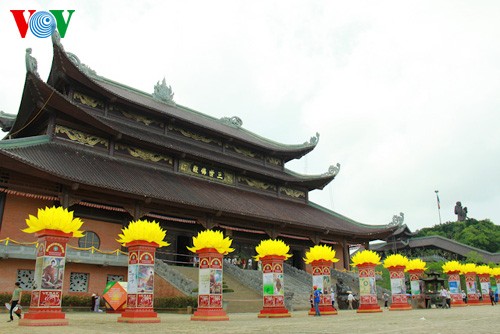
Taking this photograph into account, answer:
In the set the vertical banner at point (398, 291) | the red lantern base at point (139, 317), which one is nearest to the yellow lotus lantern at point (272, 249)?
the red lantern base at point (139, 317)

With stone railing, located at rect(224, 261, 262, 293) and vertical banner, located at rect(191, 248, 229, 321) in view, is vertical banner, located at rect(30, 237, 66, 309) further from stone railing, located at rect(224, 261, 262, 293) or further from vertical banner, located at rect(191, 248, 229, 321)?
stone railing, located at rect(224, 261, 262, 293)

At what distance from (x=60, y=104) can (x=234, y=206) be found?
10587mm

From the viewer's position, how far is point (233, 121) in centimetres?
3719

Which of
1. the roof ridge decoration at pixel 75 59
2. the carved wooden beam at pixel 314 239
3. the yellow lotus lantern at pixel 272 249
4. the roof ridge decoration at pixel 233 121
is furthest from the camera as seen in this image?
the roof ridge decoration at pixel 233 121

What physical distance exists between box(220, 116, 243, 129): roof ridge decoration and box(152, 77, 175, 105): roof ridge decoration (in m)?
5.48

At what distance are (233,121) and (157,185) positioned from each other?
52.1ft

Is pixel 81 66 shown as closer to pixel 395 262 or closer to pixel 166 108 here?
pixel 166 108

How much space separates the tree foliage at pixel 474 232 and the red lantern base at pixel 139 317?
204 feet

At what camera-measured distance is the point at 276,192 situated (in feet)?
106

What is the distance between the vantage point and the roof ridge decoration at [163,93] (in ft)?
105

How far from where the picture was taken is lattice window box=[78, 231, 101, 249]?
19.7 meters

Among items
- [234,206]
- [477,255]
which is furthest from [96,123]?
[477,255]

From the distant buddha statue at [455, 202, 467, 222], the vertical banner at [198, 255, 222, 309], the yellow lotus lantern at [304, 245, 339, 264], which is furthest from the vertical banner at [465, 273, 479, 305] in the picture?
the distant buddha statue at [455, 202, 467, 222]

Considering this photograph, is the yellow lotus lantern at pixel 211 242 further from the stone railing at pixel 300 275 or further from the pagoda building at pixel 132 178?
the stone railing at pixel 300 275
